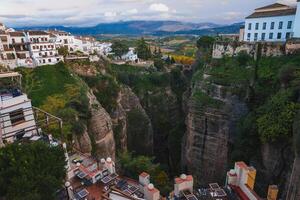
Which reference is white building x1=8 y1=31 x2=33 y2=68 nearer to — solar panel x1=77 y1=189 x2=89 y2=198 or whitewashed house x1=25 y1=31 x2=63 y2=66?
whitewashed house x1=25 y1=31 x2=63 y2=66

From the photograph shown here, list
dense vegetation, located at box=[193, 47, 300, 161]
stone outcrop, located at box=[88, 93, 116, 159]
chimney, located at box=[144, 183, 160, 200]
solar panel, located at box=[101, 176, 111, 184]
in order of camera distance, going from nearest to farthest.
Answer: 1. chimney, located at box=[144, 183, 160, 200]
2. solar panel, located at box=[101, 176, 111, 184]
3. dense vegetation, located at box=[193, 47, 300, 161]
4. stone outcrop, located at box=[88, 93, 116, 159]

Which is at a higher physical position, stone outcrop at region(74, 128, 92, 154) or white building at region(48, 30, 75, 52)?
white building at region(48, 30, 75, 52)

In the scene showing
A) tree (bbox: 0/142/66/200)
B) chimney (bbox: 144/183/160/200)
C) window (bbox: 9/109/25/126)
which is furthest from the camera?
window (bbox: 9/109/25/126)

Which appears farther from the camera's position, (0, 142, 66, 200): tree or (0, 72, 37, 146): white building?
(0, 72, 37, 146): white building

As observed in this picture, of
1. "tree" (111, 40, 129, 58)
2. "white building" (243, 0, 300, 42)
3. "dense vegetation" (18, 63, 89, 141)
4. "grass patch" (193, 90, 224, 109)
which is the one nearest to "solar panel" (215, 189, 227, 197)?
"grass patch" (193, 90, 224, 109)

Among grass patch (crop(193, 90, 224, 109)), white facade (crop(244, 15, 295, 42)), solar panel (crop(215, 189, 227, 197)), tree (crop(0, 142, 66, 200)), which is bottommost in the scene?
solar panel (crop(215, 189, 227, 197))

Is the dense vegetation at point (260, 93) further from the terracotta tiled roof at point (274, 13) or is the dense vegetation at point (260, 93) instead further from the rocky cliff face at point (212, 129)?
the terracotta tiled roof at point (274, 13)

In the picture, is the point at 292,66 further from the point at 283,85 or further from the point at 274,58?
the point at 274,58
